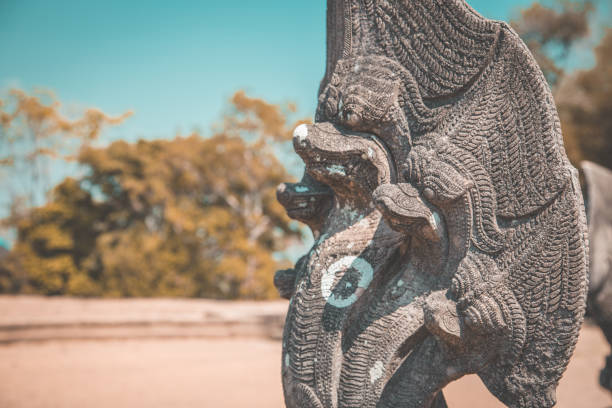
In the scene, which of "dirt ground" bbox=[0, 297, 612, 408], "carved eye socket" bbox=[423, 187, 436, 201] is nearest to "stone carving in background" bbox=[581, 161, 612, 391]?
"dirt ground" bbox=[0, 297, 612, 408]

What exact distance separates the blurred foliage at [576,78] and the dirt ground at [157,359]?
3622mm

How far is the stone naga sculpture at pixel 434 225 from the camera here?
4.58ft

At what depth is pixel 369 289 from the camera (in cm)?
162

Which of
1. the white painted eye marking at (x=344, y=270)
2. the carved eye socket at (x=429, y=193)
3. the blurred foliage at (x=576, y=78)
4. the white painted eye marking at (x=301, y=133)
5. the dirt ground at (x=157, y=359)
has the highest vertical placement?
the blurred foliage at (x=576, y=78)

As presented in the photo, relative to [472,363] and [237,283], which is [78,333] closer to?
[237,283]

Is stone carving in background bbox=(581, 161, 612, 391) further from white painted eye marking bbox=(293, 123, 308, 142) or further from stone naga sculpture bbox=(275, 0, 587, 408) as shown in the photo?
white painted eye marking bbox=(293, 123, 308, 142)

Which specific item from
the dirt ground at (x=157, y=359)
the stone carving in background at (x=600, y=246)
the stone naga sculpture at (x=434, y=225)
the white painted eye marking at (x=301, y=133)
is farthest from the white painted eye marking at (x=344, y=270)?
the stone carving in background at (x=600, y=246)

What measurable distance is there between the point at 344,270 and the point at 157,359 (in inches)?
169

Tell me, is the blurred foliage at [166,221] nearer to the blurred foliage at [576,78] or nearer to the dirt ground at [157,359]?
the dirt ground at [157,359]

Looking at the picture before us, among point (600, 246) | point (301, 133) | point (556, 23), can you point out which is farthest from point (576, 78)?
point (301, 133)

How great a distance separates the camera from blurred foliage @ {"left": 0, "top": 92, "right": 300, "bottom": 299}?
9398 mm

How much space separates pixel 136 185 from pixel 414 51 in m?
8.83

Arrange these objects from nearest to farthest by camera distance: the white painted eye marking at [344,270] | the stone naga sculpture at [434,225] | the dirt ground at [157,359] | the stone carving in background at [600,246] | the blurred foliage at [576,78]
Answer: the stone naga sculpture at [434,225]
the white painted eye marking at [344,270]
the stone carving in background at [600,246]
the dirt ground at [157,359]
the blurred foliage at [576,78]

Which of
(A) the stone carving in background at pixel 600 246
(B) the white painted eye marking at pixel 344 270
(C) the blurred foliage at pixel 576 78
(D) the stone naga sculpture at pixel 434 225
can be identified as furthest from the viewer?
(C) the blurred foliage at pixel 576 78
